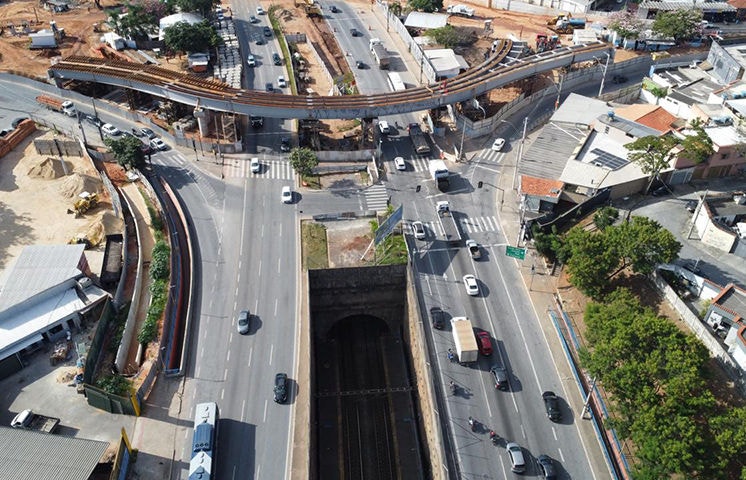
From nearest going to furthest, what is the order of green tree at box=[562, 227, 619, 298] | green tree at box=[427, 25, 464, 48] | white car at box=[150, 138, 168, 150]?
green tree at box=[562, 227, 619, 298]
white car at box=[150, 138, 168, 150]
green tree at box=[427, 25, 464, 48]

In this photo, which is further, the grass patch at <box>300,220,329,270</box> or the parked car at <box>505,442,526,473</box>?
the grass patch at <box>300,220,329,270</box>

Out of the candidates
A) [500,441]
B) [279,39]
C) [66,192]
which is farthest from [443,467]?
[279,39]

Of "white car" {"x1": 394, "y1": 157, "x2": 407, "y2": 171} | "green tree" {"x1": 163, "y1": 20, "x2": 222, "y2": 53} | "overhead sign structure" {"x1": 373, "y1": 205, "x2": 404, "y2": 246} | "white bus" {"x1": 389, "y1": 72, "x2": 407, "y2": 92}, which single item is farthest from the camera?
"green tree" {"x1": 163, "y1": 20, "x2": 222, "y2": 53}

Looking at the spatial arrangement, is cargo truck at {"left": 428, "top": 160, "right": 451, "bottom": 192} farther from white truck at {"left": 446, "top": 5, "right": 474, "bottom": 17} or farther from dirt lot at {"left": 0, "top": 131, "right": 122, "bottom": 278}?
white truck at {"left": 446, "top": 5, "right": 474, "bottom": 17}

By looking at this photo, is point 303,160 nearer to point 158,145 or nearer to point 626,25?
point 158,145

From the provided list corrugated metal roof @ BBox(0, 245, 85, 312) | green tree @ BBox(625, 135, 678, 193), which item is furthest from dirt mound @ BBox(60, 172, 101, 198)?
green tree @ BBox(625, 135, 678, 193)

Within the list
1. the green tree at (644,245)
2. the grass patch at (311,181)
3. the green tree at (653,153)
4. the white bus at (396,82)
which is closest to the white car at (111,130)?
the grass patch at (311,181)

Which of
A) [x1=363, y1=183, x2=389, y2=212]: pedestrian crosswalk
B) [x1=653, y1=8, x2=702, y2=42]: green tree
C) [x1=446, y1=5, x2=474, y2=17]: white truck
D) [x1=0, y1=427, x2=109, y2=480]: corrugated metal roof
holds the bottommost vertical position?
[x1=0, y1=427, x2=109, y2=480]: corrugated metal roof
